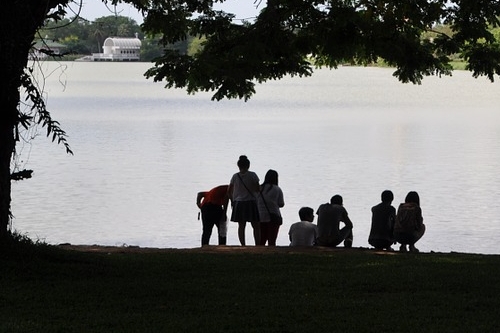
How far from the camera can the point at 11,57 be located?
395 inches

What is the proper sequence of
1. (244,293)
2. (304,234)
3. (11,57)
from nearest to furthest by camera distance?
(244,293)
(11,57)
(304,234)

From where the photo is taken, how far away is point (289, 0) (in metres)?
15.3

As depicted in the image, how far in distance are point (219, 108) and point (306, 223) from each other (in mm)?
62476

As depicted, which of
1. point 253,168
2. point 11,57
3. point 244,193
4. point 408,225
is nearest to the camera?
point 11,57

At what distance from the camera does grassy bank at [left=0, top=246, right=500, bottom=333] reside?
27.3ft

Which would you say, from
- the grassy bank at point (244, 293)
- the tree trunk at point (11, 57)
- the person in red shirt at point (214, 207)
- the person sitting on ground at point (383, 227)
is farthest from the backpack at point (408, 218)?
the tree trunk at point (11, 57)

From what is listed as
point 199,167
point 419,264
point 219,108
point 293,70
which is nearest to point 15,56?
point 419,264

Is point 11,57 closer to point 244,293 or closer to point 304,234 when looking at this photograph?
point 244,293

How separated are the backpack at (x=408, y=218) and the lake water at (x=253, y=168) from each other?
4.80m

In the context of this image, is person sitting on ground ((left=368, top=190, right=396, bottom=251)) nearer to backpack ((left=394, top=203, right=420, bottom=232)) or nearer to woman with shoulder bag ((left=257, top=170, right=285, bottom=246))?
backpack ((left=394, top=203, right=420, bottom=232))

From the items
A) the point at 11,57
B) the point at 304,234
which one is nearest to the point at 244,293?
the point at 11,57

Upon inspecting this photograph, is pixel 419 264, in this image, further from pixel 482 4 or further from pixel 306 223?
pixel 482 4

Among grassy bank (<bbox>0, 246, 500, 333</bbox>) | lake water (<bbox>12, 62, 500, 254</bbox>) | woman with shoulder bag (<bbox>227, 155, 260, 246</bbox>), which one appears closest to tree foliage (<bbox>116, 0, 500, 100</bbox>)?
woman with shoulder bag (<bbox>227, 155, 260, 246</bbox>)

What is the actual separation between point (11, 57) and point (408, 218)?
6.24m
